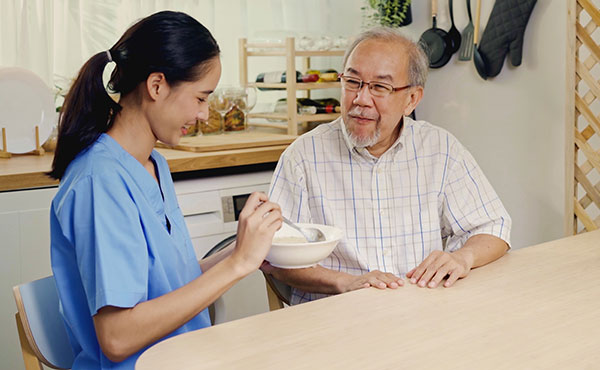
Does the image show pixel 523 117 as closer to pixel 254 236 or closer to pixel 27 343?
pixel 254 236

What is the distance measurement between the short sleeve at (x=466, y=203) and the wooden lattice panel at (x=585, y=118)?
0.73 meters

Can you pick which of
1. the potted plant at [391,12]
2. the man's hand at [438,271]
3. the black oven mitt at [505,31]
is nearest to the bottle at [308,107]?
the potted plant at [391,12]

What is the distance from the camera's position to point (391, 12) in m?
3.27

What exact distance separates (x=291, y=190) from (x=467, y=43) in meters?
1.58

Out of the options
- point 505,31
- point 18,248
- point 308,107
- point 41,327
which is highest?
point 505,31

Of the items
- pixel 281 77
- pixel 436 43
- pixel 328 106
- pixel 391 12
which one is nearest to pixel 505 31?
pixel 436 43

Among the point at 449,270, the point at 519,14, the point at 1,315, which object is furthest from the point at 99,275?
the point at 519,14

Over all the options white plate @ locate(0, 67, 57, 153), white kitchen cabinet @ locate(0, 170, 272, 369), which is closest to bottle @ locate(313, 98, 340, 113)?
white kitchen cabinet @ locate(0, 170, 272, 369)

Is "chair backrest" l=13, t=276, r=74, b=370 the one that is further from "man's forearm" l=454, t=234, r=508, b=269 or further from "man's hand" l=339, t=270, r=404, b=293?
"man's forearm" l=454, t=234, r=508, b=269

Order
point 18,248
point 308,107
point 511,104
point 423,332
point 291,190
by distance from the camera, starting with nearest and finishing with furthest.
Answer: point 423,332 → point 291,190 → point 18,248 → point 511,104 → point 308,107

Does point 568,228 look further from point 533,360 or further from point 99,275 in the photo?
point 99,275

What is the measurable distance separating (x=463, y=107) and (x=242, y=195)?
3.96 ft

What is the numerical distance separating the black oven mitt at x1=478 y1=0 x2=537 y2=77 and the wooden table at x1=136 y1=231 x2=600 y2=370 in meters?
1.58

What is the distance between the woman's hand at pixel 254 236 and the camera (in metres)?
1.24
